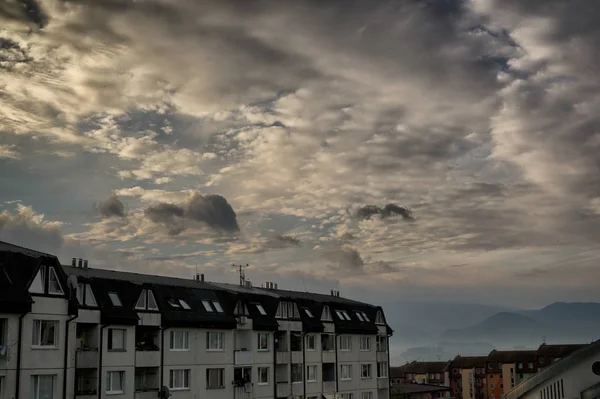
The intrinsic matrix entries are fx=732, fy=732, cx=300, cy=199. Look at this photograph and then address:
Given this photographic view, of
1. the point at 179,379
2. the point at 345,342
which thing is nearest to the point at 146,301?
the point at 179,379

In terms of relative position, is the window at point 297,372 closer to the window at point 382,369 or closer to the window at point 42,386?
the window at point 382,369

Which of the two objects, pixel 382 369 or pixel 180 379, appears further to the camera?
pixel 382 369

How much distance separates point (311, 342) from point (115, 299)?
3094cm

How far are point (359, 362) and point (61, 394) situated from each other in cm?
4800

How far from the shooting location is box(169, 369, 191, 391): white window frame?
68000 mm

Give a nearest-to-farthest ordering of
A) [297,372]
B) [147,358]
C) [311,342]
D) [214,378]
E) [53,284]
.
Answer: [53,284] → [147,358] → [214,378] → [297,372] → [311,342]

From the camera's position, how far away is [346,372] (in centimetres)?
9281

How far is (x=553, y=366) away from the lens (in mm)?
35156

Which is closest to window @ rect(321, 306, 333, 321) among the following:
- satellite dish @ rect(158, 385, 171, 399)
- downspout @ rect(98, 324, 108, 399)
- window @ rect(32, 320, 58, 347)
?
satellite dish @ rect(158, 385, 171, 399)

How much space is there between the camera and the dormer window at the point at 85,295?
5962 cm

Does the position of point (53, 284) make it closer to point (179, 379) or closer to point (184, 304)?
point (184, 304)

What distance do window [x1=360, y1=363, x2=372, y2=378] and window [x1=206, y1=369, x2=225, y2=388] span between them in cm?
2730

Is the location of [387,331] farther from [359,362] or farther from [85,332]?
[85,332]

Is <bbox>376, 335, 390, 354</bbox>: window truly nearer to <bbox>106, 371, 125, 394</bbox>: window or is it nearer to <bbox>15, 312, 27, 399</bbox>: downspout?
<bbox>106, 371, 125, 394</bbox>: window
